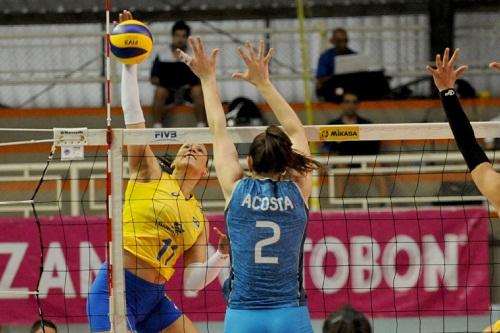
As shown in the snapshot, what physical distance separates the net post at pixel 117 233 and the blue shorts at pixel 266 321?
127 cm

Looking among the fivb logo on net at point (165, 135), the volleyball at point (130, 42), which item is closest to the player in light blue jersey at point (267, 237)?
the fivb logo on net at point (165, 135)

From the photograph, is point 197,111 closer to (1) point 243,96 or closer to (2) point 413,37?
(1) point 243,96

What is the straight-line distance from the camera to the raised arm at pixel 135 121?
6430mm

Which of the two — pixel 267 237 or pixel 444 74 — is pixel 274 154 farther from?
pixel 444 74

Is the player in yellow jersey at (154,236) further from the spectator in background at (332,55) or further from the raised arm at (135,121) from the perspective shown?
the spectator in background at (332,55)

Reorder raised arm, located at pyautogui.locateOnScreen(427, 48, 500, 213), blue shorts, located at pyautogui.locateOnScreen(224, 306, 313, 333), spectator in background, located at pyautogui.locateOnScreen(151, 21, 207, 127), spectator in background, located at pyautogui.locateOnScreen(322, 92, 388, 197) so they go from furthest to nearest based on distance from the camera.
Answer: spectator in background, located at pyautogui.locateOnScreen(151, 21, 207, 127) < spectator in background, located at pyautogui.locateOnScreen(322, 92, 388, 197) < blue shorts, located at pyautogui.locateOnScreen(224, 306, 313, 333) < raised arm, located at pyautogui.locateOnScreen(427, 48, 500, 213)

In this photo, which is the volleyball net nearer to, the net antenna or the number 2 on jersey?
the net antenna

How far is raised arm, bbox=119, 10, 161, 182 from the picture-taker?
21.1 feet

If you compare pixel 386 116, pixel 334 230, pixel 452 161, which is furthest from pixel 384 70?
pixel 334 230

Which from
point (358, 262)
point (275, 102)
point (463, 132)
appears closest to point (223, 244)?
point (275, 102)

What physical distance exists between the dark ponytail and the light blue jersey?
8 centimetres

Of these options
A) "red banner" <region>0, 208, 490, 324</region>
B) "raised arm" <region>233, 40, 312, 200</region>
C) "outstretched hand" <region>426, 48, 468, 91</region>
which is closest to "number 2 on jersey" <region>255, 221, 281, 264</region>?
"raised arm" <region>233, 40, 312, 200</region>

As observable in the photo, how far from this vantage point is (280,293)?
5156mm

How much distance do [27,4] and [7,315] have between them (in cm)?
541
